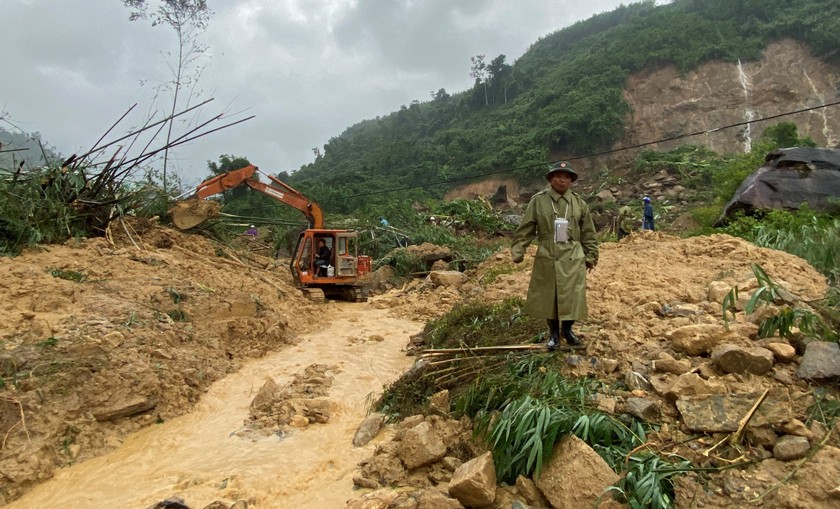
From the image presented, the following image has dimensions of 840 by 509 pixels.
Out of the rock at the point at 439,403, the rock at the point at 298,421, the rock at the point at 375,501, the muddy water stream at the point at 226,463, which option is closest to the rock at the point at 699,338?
the rock at the point at 439,403

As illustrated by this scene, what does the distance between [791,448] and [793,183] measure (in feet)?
32.0

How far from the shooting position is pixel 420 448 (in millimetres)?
2844

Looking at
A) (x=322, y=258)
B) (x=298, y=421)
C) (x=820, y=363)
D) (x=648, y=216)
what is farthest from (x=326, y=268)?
(x=820, y=363)

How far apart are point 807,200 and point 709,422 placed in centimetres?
948

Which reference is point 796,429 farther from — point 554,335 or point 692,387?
point 554,335

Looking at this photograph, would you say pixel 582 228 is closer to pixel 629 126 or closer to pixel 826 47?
pixel 629 126

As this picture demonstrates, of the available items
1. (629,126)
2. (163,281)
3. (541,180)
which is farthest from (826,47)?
(163,281)

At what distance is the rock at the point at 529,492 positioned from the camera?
233cm

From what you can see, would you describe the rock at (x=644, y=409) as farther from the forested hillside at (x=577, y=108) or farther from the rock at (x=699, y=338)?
the forested hillside at (x=577, y=108)

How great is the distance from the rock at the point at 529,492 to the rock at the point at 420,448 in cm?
59

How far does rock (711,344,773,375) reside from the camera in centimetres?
266

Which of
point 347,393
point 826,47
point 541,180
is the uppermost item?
point 826,47

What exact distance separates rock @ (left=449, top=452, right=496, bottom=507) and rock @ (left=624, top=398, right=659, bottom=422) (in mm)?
852

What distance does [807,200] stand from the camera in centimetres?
938
